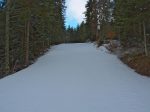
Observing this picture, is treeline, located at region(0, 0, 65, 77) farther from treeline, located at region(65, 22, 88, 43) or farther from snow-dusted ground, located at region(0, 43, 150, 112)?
treeline, located at region(65, 22, 88, 43)

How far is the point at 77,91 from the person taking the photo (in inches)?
580

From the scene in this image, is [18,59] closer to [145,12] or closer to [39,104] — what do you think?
[145,12]

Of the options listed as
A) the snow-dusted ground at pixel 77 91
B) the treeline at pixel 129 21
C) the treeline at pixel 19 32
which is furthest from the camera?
the treeline at pixel 19 32

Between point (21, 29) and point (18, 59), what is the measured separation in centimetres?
325

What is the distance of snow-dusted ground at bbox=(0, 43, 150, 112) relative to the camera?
11.7 m

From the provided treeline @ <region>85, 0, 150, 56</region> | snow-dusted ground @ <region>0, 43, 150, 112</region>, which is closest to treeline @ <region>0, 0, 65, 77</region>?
snow-dusted ground @ <region>0, 43, 150, 112</region>

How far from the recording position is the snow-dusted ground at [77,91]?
11.7 metres

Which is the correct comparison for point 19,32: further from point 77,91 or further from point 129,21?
point 77,91

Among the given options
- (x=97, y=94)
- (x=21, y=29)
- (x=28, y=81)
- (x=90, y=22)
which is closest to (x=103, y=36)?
(x=90, y=22)

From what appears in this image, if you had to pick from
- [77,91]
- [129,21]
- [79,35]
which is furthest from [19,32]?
[79,35]

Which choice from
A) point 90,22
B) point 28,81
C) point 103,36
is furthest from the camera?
point 90,22

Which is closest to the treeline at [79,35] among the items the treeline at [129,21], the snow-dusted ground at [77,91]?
the treeline at [129,21]

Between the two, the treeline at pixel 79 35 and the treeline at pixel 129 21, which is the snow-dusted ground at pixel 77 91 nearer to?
the treeline at pixel 129 21

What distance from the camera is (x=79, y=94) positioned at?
14008 millimetres
